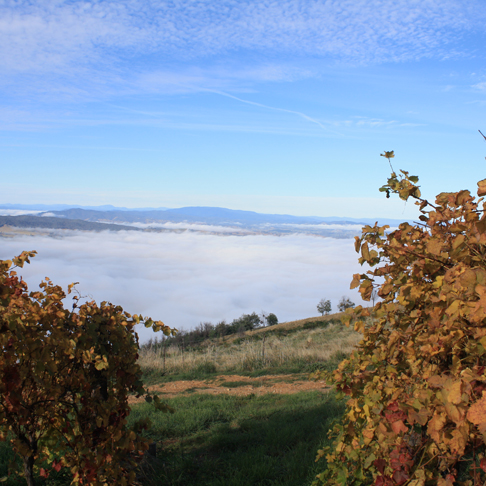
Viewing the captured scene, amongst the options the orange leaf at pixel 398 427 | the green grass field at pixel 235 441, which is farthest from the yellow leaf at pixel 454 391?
the green grass field at pixel 235 441

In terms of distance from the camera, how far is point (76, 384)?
105 inches

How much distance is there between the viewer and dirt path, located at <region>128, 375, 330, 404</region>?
795 centimetres

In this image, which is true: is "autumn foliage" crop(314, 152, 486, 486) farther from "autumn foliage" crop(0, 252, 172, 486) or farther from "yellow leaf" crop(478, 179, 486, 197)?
"autumn foliage" crop(0, 252, 172, 486)

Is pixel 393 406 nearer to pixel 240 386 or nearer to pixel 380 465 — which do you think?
pixel 380 465

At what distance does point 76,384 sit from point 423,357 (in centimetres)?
236

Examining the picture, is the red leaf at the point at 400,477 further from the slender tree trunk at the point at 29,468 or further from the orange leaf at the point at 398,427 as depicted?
the slender tree trunk at the point at 29,468

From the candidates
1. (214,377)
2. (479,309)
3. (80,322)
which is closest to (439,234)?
(479,309)

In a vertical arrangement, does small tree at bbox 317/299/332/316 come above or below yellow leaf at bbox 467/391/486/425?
below

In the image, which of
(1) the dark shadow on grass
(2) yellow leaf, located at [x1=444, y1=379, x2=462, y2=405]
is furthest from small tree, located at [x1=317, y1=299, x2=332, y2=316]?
(2) yellow leaf, located at [x1=444, y1=379, x2=462, y2=405]

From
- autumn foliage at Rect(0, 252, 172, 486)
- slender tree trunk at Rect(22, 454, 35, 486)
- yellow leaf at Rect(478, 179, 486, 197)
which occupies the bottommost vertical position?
slender tree trunk at Rect(22, 454, 35, 486)

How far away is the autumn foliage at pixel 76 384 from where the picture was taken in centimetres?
240

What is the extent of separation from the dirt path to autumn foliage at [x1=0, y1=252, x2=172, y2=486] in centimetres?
515

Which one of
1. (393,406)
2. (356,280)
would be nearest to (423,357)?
(393,406)

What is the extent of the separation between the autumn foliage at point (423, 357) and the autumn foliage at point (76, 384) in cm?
155
